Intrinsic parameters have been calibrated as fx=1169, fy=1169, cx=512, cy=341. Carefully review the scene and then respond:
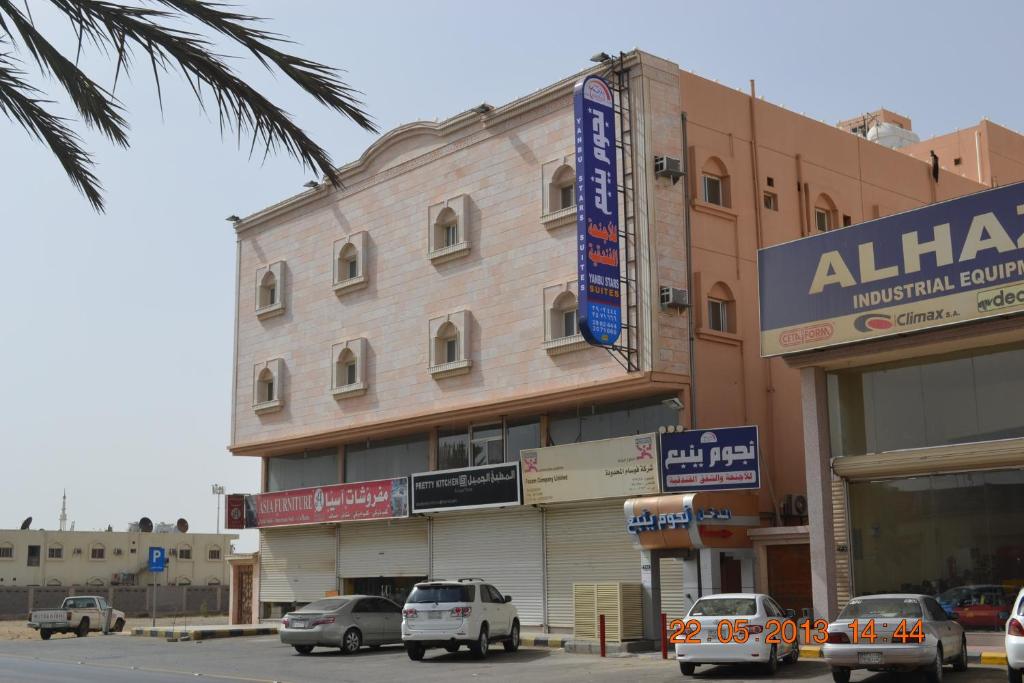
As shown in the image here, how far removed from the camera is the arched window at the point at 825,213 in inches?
1374

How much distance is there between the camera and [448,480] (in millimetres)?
34281

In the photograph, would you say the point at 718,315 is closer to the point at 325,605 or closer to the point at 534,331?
the point at 534,331

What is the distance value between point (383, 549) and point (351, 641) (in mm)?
8813

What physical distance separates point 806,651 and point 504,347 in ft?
41.9

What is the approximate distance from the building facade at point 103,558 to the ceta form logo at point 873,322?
62.5m

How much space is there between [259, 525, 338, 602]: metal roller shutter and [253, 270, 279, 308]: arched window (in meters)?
8.35

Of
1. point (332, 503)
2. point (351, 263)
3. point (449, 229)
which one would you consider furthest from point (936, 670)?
point (351, 263)

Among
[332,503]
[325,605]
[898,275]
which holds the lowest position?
[325,605]

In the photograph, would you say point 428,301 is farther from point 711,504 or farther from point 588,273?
point 711,504

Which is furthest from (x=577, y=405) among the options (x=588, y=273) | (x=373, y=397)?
(x=373, y=397)

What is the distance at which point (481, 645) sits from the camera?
2619 cm

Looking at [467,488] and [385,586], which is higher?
[467,488]

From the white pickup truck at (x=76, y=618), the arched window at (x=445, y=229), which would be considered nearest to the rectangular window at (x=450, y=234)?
the arched window at (x=445, y=229)

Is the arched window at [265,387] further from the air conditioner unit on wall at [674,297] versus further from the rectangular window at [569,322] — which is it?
the air conditioner unit on wall at [674,297]
